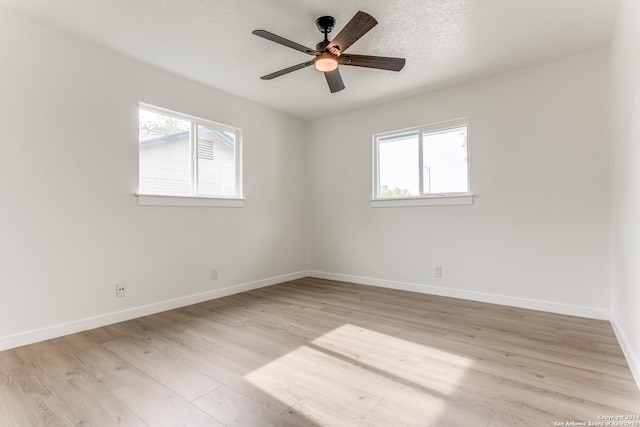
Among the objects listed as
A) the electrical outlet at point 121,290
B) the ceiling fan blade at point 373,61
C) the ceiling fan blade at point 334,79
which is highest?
the ceiling fan blade at point 373,61

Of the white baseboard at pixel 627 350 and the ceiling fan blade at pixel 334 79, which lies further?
the ceiling fan blade at pixel 334 79

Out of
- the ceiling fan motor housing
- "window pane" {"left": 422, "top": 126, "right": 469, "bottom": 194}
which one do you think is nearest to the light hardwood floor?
"window pane" {"left": 422, "top": 126, "right": 469, "bottom": 194}

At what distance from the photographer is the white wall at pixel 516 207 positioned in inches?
121

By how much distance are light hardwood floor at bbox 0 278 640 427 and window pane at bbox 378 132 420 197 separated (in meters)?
1.78

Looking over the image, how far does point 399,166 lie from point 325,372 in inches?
122

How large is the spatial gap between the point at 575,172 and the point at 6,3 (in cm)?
504

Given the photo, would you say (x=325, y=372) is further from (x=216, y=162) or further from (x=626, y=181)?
(x=216, y=162)

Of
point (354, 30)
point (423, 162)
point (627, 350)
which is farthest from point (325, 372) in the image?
point (423, 162)

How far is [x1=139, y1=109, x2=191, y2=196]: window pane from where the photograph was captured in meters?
3.35

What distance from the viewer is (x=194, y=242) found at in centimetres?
371

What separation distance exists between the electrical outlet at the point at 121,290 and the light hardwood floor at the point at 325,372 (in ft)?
0.99

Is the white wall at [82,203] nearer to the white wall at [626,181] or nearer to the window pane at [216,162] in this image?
the window pane at [216,162]

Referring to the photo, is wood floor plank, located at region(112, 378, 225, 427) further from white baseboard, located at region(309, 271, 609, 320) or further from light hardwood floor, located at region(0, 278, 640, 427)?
white baseboard, located at region(309, 271, 609, 320)

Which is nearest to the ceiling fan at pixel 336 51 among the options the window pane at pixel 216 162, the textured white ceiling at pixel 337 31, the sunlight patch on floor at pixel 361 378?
the textured white ceiling at pixel 337 31
